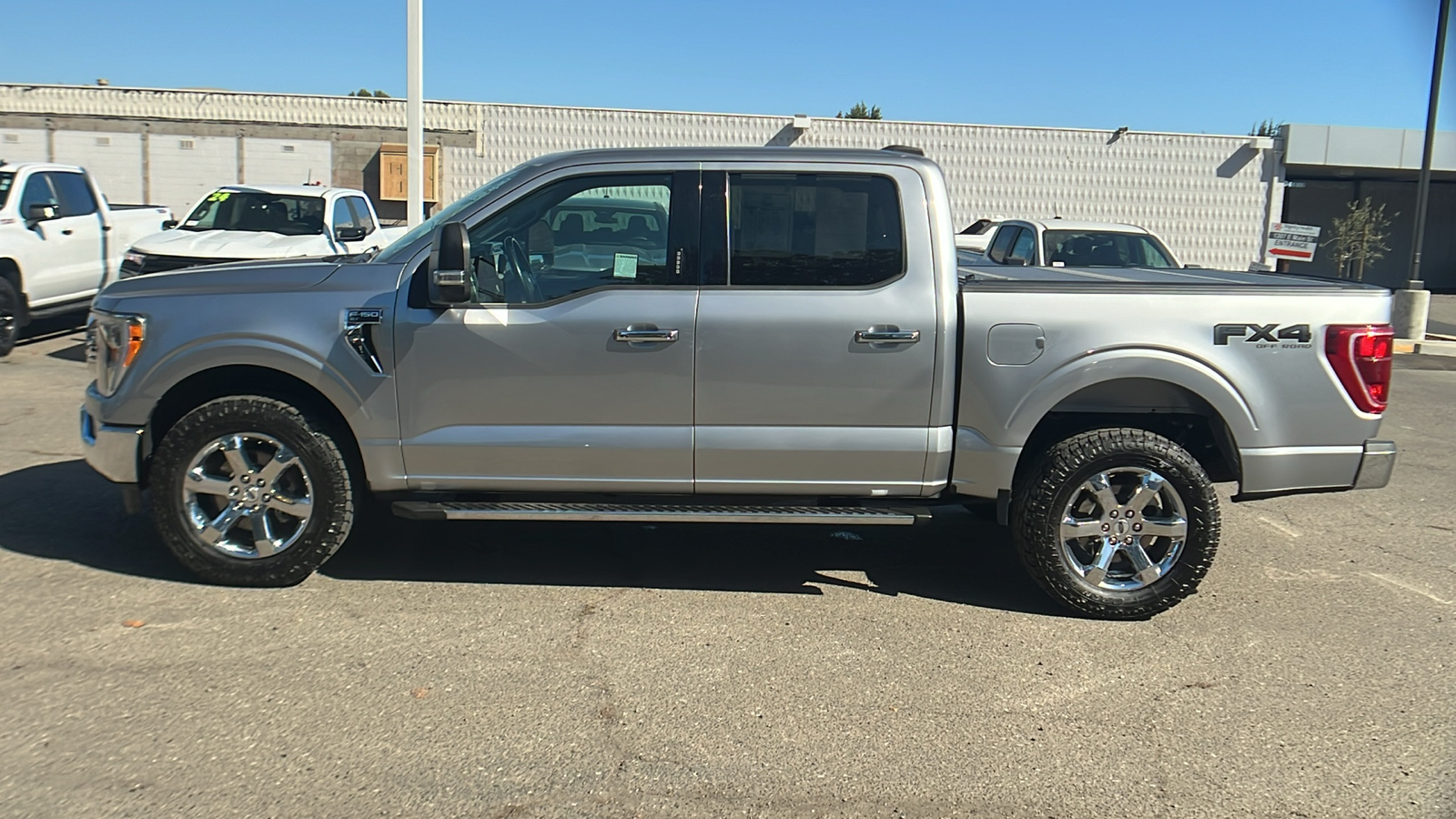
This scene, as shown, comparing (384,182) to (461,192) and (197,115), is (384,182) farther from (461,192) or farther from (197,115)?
(197,115)

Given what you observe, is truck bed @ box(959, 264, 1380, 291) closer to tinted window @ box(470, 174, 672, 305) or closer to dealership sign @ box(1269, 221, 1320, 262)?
tinted window @ box(470, 174, 672, 305)

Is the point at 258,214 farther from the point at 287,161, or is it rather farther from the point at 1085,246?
the point at 287,161

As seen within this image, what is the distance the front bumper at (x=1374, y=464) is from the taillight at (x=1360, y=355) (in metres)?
0.23

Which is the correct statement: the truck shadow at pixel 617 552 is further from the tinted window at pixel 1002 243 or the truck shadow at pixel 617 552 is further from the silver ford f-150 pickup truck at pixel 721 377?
the tinted window at pixel 1002 243

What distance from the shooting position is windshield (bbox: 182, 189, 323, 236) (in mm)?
11906

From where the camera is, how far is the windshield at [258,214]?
11.9 meters

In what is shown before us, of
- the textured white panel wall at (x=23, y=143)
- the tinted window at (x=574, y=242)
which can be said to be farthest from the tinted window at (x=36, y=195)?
the textured white panel wall at (x=23, y=143)

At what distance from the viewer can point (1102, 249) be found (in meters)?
12.0

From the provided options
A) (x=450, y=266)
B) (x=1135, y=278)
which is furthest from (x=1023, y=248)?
(x=450, y=266)

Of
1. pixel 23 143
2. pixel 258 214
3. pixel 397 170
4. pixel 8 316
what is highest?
pixel 23 143

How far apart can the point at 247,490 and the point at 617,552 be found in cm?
177

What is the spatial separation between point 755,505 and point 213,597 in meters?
2.40

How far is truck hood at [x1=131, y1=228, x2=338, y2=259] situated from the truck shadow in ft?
15.4

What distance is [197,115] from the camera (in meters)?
26.4
